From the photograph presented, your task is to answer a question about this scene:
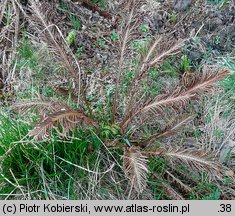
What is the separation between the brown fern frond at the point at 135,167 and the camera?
7.53 feet

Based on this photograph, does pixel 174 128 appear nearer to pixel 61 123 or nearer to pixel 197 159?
pixel 197 159

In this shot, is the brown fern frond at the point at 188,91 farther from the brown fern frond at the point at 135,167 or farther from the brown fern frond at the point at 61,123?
the brown fern frond at the point at 61,123

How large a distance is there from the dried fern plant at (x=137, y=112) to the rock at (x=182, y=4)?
4.02ft

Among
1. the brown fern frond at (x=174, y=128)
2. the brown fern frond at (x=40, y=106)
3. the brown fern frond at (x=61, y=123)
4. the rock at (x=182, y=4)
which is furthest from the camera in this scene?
the rock at (x=182, y=4)

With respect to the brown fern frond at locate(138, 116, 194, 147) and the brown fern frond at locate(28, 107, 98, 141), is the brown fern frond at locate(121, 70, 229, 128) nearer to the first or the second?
the brown fern frond at locate(138, 116, 194, 147)

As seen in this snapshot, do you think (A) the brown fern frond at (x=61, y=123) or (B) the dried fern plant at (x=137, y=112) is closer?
(A) the brown fern frond at (x=61, y=123)

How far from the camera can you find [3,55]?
134 inches

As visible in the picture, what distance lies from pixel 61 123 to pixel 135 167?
483 mm

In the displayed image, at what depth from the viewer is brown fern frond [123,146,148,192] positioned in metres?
2.29

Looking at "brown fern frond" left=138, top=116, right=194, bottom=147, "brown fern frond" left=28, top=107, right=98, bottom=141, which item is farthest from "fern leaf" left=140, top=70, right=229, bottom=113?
"brown fern frond" left=28, top=107, right=98, bottom=141

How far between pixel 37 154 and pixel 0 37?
4.29ft

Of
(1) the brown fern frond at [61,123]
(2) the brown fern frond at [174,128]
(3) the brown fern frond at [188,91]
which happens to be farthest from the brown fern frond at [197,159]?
(1) the brown fern frond at [61,123]

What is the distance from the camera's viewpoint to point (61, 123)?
2.34 meters

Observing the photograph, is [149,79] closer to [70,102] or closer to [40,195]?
[70,102]
